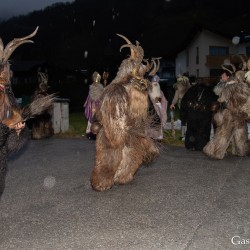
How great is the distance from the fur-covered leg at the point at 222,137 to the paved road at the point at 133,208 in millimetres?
324

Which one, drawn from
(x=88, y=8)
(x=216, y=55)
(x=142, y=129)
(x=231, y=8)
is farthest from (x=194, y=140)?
(x=88, y=8)

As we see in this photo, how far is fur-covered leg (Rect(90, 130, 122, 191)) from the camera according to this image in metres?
6.77

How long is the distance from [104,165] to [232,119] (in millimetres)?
4041

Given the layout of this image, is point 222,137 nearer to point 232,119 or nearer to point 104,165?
point 232,119

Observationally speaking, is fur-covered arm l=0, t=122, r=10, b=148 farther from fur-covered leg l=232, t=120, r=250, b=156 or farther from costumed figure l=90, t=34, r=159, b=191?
fur-covered leg l=232, t=120, r=250, b=156

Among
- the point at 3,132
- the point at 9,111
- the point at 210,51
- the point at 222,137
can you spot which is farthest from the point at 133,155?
the point at 210,51

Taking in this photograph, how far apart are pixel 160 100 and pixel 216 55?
105 feet

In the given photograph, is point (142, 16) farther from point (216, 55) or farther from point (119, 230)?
point (119, 230)

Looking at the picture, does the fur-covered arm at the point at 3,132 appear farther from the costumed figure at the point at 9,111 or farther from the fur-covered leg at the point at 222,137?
the fur-covered leg at the point at 222,137

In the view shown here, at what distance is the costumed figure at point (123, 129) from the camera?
6711mm

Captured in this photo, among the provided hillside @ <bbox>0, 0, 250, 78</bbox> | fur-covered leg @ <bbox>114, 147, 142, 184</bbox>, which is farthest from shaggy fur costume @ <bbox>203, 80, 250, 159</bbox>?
hillside @ <bbox>0, 0, 250, 78</bbox>

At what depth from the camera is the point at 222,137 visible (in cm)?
979

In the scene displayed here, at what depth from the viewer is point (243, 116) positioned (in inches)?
382

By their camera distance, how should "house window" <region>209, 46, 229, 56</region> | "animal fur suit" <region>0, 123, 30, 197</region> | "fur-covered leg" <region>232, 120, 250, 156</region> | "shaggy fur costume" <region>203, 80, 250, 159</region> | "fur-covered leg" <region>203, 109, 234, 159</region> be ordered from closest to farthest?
"animal fur suit" <region>0, 123, 30, 197</region> → "shaggy fur costume" <region>203, 80, 250, 159</region> → "fur-covered leg" <region>203, 109, 234, 159</region> → "fur-covered leg" <region>232, 120, 250, 156</region> → "house window" <region>209, 46, 229, 56</region>
